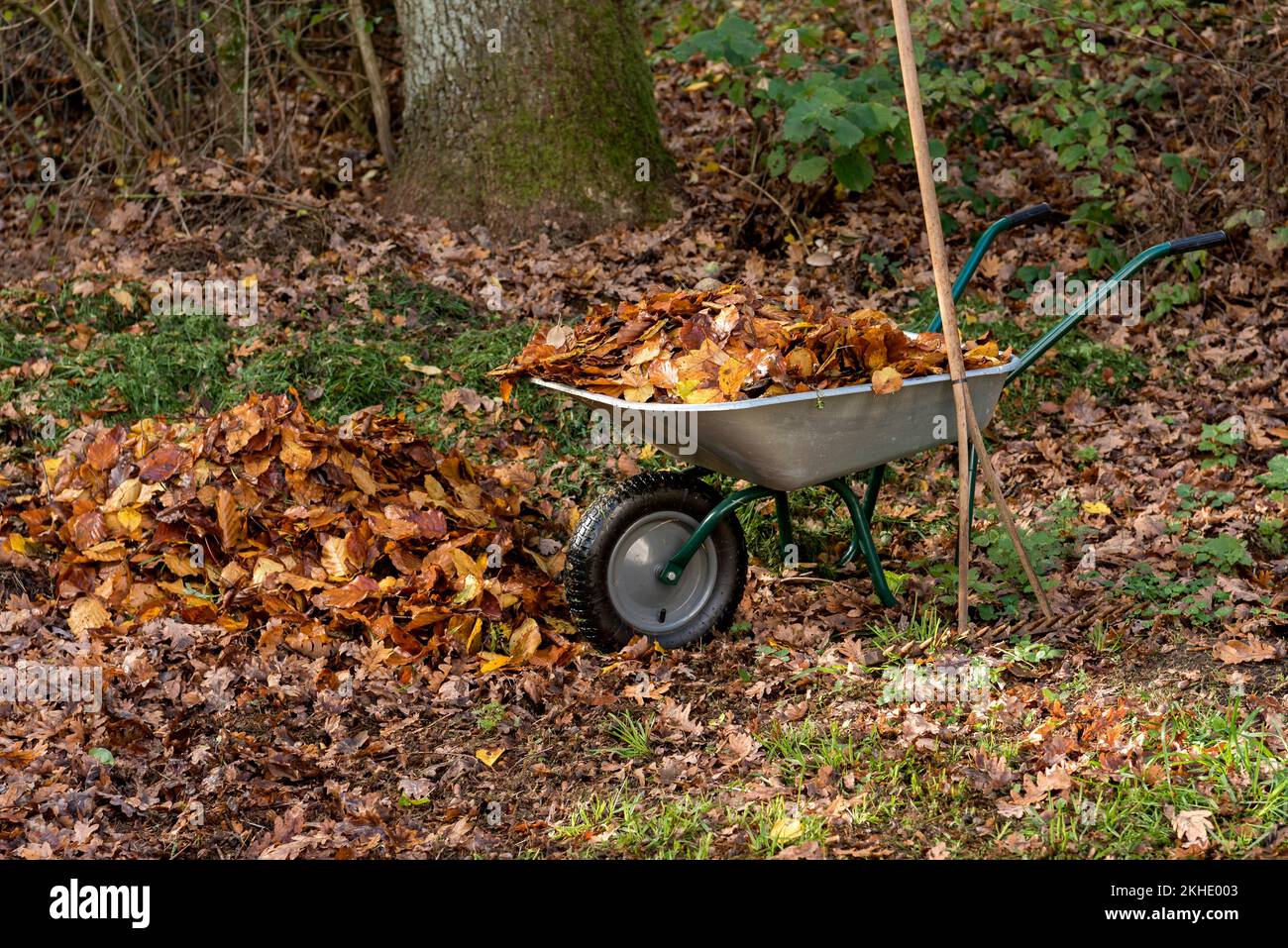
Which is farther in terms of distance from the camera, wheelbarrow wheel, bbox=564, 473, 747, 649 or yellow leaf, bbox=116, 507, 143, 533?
yellow leaf, bbox=116, 507, 143, 533

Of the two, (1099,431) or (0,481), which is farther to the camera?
(1099,431)

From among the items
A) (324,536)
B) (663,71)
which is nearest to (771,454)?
(324,536)

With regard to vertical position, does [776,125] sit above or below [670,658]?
above

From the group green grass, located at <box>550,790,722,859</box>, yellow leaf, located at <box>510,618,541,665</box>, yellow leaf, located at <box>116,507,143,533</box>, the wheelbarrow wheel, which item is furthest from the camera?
yellow leaf, located at <box>116,507,143,533</box>

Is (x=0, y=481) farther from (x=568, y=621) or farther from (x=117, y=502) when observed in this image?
(x=568, y=621)

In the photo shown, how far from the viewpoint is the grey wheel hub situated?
3.88 metres

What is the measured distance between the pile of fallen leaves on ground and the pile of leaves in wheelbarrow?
671 millimetres

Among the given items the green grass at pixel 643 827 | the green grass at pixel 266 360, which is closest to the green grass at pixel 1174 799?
the green grass at pixel 643 827

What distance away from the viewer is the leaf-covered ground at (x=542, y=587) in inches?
122

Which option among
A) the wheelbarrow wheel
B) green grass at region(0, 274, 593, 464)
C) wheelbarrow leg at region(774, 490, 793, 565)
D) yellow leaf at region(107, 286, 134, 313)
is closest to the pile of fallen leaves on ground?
the wheelbarrow wheel

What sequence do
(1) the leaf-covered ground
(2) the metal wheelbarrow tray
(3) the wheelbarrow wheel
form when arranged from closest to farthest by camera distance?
1. (1) the leaf-covered ground
2. (2) the metal wheelbarrow tray
3. (3) the wheelbarrow wheel

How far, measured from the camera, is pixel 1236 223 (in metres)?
6.32

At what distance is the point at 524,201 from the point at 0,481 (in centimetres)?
304

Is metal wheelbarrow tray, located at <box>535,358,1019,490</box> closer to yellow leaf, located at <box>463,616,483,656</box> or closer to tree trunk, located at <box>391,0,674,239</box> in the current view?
yellow leaf, located at <box>463,616,483,656</box>
